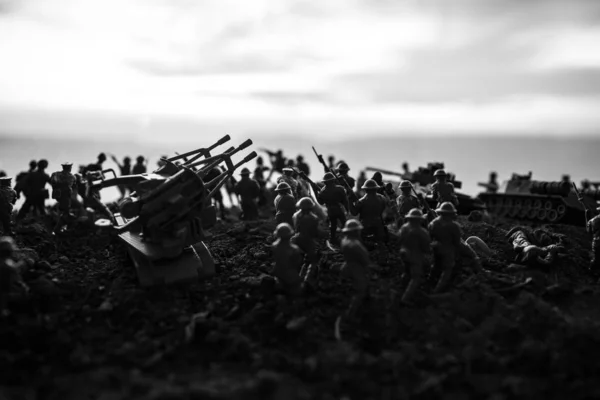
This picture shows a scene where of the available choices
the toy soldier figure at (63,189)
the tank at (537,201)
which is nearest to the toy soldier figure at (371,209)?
the toy soldier figure at (63,189)

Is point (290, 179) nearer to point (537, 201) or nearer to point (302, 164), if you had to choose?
point (302, 164)

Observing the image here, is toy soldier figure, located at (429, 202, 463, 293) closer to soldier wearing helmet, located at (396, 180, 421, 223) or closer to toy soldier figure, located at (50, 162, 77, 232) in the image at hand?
soldier wearing helmet, located at (396, 180, 421, 223)

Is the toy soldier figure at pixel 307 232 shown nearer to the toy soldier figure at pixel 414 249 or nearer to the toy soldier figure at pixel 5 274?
the toy soldier figure at pixel 414 249

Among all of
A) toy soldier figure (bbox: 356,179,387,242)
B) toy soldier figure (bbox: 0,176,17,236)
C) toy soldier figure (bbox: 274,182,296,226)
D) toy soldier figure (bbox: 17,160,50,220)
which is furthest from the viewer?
toy soldier figure (bbox: 17,160,50,220)

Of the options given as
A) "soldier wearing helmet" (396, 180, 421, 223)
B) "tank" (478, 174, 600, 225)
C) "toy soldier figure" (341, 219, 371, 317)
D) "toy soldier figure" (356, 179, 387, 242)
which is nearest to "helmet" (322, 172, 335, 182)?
"toy soldier figure" (356, 179, 387, 242)

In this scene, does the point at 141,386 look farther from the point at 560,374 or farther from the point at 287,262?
the point at 560,374

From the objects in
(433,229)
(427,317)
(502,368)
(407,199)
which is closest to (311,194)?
(407,199)
